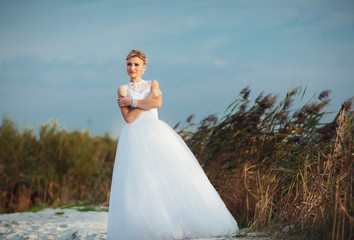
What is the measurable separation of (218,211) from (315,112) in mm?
2184

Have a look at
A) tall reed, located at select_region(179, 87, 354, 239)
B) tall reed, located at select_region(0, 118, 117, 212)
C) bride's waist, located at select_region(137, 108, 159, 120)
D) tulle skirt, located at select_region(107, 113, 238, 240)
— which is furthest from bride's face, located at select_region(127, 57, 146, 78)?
tall reed, located at select_region(0, 118, 117, 212)

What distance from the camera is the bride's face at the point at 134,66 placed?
4.20 meters

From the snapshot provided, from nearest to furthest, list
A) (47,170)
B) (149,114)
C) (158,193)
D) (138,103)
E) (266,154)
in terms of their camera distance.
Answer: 1. (158,193)
2. (138,103)
3. (149,114)
4. (266,154)
5. (47,170)

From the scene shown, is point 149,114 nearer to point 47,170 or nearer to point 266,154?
point 266,154

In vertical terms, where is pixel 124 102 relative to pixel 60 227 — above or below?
above

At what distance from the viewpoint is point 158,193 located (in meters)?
3.77

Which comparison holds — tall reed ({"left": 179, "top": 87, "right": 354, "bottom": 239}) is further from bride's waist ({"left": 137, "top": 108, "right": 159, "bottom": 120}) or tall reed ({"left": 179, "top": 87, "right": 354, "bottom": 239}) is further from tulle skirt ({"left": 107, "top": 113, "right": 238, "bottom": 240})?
bride's waist ({"left": 137, "top": 108, "right": 159, "bottom": 120})

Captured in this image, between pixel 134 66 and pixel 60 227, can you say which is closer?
pixel 134 66

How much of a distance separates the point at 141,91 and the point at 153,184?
1097 mm

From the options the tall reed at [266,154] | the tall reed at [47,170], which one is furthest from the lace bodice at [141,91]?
the tall reed at [47,170]

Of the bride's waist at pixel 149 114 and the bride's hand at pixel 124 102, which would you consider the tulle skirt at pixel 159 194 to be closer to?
the bride's waist at pixel 149 114

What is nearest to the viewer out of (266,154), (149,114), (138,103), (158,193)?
(158,193)

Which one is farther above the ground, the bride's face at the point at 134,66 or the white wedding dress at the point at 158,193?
the bride's face at the point at 134,66

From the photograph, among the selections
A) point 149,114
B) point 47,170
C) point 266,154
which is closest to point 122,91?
point 149,114
